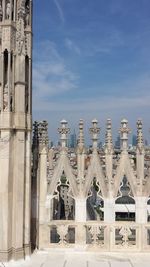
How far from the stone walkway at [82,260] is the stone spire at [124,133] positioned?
331cm

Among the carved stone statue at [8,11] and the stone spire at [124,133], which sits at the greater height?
the carved stone statue at [8,11]

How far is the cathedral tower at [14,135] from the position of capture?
10.2m

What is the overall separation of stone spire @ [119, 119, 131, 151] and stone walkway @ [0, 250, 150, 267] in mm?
3311

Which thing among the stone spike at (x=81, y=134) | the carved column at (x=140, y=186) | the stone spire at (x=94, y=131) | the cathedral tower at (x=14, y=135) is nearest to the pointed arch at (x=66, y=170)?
the stone spike at (x=81, y=134)

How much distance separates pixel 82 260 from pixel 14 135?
4.18 metres

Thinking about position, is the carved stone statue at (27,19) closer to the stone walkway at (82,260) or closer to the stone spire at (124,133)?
the stone spire at (124,133)

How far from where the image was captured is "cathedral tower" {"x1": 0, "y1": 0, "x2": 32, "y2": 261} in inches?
404

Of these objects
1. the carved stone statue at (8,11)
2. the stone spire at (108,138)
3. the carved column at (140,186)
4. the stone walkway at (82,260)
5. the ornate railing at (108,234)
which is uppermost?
the carved stone statue at (8,11)

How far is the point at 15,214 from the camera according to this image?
34.2ft

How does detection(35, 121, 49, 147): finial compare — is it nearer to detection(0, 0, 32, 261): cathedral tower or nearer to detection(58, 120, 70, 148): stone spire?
detection(58, 120, 70, 148): stone spire

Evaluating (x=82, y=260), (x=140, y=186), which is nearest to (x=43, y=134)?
(x=140, y=186)

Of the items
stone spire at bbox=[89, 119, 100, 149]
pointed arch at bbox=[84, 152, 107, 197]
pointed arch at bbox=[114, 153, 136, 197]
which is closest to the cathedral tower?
pointed arch at bbox=[84, 152, 107, 197]

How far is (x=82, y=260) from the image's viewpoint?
1091cm

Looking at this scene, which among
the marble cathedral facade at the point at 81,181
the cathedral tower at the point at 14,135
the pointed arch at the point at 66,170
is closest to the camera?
the cathedral tower at the point at 14,135
